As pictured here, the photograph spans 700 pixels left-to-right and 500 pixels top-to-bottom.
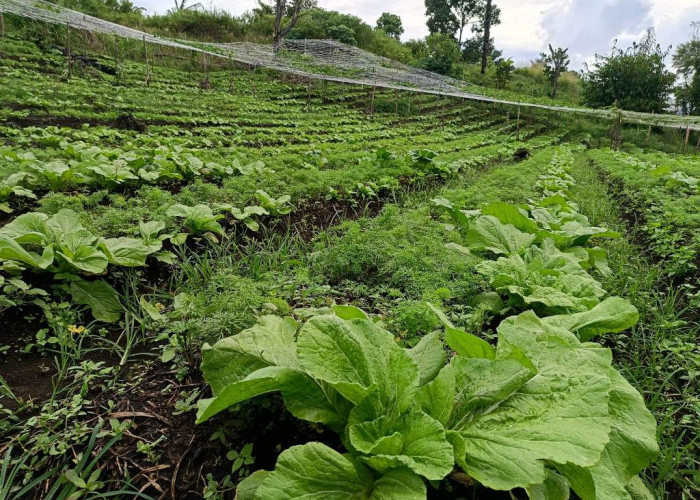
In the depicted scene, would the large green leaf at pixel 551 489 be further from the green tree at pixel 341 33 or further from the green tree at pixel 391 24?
the green tree at pixel 391 24

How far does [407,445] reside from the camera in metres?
1.10

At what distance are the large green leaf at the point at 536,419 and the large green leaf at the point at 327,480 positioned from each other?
178 mm

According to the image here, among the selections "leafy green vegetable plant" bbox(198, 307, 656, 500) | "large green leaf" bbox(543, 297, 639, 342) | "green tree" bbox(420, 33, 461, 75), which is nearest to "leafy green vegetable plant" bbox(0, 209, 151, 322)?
"leafy green vegetable plant" bbox(198, 307, 656, 500)

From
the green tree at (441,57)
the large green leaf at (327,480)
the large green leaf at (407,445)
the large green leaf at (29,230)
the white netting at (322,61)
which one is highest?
the green tree at (441,57)

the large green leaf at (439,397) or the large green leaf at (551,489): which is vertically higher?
the large green leaf at (439,397)

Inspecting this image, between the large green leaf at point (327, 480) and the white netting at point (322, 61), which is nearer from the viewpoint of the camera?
the large green leaf at point (327, 480)

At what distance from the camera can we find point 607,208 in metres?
5.28

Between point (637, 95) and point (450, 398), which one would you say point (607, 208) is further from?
point (637, 95)

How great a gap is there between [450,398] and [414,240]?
6.84 feet

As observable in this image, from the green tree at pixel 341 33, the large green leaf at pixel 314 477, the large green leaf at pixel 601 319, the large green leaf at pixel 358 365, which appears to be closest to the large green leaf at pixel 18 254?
the large green leaf at pixel 358 365

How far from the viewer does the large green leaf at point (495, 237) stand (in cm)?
279

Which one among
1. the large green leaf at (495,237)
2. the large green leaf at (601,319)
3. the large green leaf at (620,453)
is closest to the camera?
the large green leaf at (620,453)

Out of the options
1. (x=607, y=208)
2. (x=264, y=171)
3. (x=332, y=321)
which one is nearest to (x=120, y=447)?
(x=332, y=321)

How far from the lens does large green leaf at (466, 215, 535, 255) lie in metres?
2.79
